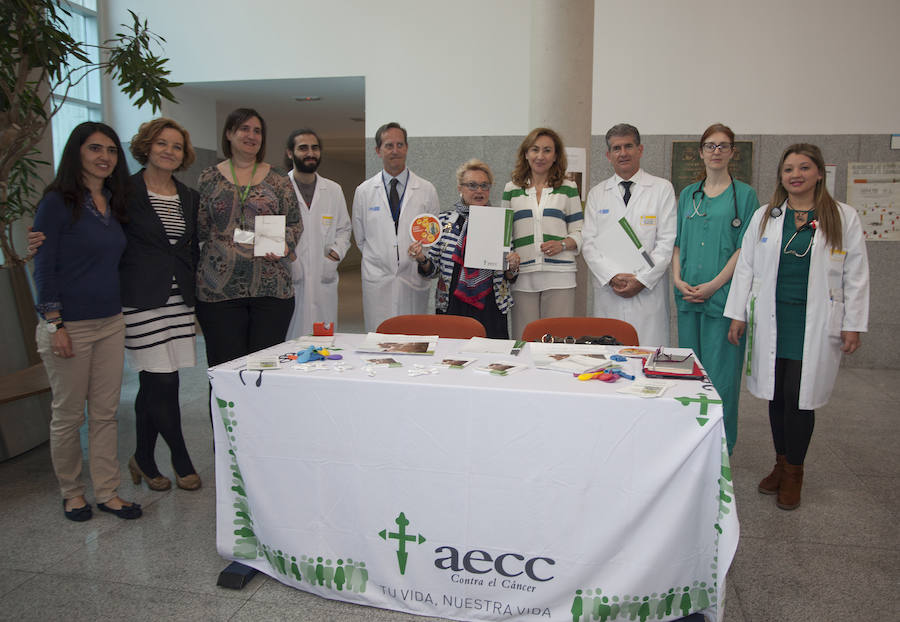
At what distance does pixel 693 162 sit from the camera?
6070 mm

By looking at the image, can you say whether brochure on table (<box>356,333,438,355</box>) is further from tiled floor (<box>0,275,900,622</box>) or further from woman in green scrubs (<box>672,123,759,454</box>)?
woman in green scrubs (<box>672,123,759,454</box>)

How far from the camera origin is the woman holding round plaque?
3.62 meters

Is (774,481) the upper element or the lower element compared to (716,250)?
lower

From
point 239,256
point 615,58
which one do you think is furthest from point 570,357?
point 615,58

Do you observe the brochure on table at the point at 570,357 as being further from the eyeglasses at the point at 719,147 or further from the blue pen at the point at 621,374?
Answer: the eyeglasses at the point at 719,147

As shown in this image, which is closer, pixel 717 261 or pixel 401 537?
pixel 401 537

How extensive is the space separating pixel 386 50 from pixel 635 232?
400 centimetres

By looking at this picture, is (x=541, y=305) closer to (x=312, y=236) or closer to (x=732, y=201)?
(x=732, y=201)

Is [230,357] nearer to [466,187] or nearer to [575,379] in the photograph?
[466,187]

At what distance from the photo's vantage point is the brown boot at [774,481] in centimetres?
328

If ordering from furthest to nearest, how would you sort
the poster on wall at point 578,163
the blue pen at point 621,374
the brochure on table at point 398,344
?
the poster on wall at point 578,163
the brochure on table at point 398,344
the blue pen at point 621,374

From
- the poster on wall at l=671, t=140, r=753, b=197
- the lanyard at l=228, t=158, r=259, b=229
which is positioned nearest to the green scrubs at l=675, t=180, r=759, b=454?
the lanyard at l=228, t=158, r=259, b=229

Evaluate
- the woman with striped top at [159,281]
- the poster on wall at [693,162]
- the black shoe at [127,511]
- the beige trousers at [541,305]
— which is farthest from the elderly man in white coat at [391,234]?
the poster on wall at [693,162]

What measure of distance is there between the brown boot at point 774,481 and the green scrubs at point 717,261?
0.25 metres
